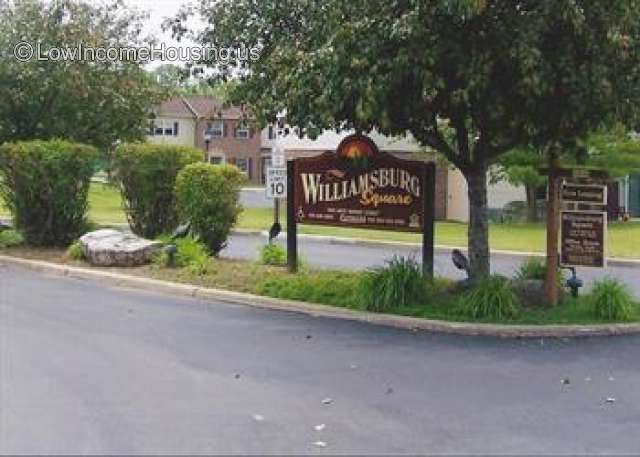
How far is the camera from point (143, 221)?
57.6ft

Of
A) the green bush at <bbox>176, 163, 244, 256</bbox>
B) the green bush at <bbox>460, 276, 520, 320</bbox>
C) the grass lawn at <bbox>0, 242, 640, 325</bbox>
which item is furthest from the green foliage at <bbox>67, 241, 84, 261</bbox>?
the green bush at <bbox>460, 276, 520, 320</bbox>

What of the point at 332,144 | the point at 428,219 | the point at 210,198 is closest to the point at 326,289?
the point at 428,219

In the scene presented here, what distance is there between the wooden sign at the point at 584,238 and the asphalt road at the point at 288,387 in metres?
2.05

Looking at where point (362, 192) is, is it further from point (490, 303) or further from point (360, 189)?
point (490, 303)

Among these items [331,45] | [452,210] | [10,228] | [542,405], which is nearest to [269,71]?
[331,45]

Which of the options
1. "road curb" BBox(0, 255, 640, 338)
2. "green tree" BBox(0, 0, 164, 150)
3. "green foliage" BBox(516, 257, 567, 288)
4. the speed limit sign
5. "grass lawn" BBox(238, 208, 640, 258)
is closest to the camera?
"road curb" BBox(0, 255, 640, 338)

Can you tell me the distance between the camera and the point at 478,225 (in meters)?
13.2

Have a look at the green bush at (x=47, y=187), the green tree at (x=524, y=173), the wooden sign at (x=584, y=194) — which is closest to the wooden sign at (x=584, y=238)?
the wooden sign at (x=584, y=194)

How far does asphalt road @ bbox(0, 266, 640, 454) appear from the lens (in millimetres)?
6719

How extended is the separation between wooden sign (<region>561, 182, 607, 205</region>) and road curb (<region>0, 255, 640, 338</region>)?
6.41 ft

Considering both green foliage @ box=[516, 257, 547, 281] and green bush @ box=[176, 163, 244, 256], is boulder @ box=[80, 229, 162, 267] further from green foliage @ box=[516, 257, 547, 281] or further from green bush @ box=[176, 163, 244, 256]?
green foliage @ box=[516, 257, 547, 281]

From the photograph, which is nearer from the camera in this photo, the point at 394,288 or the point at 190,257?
the point at 394,288

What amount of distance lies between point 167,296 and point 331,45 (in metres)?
4.31

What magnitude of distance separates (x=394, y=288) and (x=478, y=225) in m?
1.59
